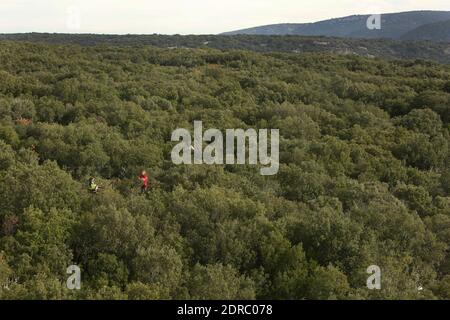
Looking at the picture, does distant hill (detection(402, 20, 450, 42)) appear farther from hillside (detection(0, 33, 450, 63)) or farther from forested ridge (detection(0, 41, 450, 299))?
forested ridge (detection(0, 41, 450, 299))

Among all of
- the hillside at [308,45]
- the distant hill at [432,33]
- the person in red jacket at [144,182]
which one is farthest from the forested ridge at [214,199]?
the distant hill at [432,33]

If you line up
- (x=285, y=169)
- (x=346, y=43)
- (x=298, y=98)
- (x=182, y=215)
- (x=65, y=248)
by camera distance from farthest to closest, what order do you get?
(x=346, y=43) → (x=298, y=98) → (x=285, y=169) → (x=182, y=215) → (x=65, y=248)

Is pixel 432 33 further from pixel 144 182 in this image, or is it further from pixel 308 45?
pixel 144 182

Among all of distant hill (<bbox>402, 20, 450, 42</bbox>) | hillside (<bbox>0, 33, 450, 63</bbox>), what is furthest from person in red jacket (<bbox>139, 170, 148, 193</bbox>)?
distant hill (<bbox>402, 20, 450, 42</bbox>)

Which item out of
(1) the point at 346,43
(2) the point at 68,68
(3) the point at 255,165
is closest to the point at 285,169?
(3) the point at 255,165

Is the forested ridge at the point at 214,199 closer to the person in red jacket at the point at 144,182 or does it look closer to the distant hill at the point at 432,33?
the person in red jacket at the point at 144,182

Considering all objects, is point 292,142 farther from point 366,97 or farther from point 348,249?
point 366,97
